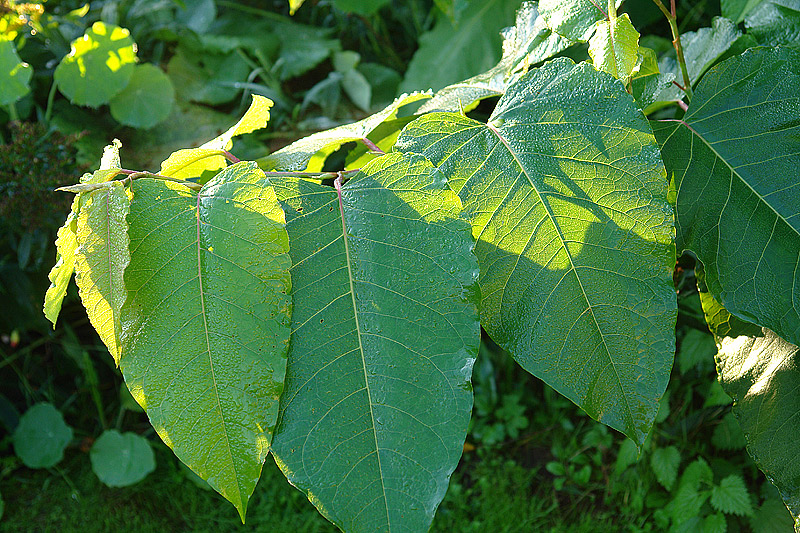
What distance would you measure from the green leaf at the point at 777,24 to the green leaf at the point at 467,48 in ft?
3.43

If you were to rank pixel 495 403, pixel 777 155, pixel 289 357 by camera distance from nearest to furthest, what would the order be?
pixel 289 357
pixel 777 155
pixel 495 403

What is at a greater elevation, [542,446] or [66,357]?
[542,446]

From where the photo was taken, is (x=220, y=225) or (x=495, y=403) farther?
(x=495, y=403)

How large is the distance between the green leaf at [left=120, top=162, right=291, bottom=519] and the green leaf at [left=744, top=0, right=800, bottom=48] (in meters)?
0.68

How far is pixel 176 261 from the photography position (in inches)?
20.8

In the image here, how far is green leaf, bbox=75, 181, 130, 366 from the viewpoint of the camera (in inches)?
19.9

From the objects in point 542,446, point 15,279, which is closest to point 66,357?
point 15,279

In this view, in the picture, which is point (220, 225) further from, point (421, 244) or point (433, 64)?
point (433, 64)

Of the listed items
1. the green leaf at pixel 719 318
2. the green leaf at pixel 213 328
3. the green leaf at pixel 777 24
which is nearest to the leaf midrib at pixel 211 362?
the green leaf at pixel 213 328

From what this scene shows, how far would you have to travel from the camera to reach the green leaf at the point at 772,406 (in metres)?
0.66

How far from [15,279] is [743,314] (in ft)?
6.33

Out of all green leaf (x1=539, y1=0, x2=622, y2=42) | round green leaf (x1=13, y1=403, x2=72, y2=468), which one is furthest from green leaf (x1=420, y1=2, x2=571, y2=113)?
round green leaf (x1=13, y1=403, x2=72, y2=468)

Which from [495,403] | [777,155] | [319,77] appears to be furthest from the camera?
[319,77]

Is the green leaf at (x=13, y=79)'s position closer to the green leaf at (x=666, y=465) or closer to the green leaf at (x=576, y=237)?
the green leaf at (x=576, y=237)
